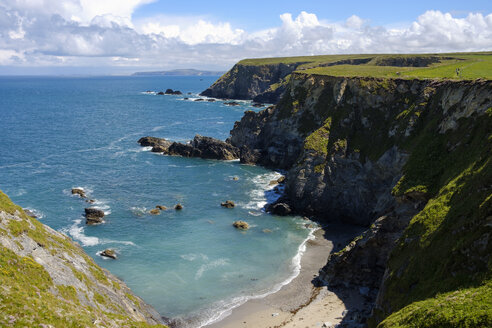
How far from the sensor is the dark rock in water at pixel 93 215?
63403 millimetres

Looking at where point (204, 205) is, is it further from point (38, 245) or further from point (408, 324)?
point (408, 324)

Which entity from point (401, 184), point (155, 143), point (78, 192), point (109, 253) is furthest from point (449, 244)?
point (155, 143)

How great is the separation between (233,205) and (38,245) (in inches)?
1769

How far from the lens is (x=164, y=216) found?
67000 millimetres

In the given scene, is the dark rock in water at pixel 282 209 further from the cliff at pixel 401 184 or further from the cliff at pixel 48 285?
the cliff at pixel 48 285

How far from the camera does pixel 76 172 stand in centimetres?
9019

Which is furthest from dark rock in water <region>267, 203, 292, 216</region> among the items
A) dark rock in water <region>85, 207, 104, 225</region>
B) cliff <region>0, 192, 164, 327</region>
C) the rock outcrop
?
the rock outcrop

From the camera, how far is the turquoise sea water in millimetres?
47625

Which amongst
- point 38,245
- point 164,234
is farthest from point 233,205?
point 38,245

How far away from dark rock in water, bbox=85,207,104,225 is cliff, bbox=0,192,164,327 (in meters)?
30.4

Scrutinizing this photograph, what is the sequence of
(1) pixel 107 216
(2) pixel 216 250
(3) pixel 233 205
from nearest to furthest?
(2) pixel 216 250, (1) pixel 107 216, (3) pixel 233 205

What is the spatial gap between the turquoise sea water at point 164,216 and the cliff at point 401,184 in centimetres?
918

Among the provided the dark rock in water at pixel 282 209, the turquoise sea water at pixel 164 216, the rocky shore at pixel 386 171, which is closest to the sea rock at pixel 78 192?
the turquoise sea water at pixel 164 216

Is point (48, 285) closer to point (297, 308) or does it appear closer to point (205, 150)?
point (297, 308)
